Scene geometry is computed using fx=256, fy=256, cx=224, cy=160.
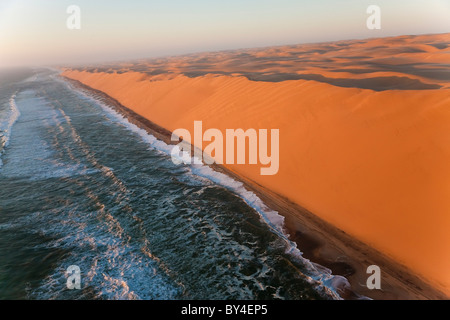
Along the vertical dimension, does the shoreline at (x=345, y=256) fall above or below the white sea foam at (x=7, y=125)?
below

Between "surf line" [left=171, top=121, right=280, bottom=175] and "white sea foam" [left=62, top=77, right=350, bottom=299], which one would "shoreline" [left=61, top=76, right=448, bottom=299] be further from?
"surf line" [left=171, top=121, right=280, bottom=175]

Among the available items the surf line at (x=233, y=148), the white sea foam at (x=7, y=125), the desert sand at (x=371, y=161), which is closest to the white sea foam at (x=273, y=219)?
the desert sand at (x=371, y=161)

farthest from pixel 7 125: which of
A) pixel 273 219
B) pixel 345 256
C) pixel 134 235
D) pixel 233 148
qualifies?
pixel 345 256

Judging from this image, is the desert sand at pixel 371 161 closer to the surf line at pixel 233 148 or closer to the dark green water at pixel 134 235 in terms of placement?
the surf line at pixel 233 148

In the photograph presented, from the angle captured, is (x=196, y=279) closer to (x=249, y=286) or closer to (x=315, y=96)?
(x=249, y=286)

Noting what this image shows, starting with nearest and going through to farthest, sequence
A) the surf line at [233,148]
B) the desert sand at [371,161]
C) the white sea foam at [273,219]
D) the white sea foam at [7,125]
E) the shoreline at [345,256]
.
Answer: the shoreline at [345,256]
the white sea foam at [273,219]
the desert sand at [371,161]
the surf line at [233,148]
the white sea foam at [7,125]
